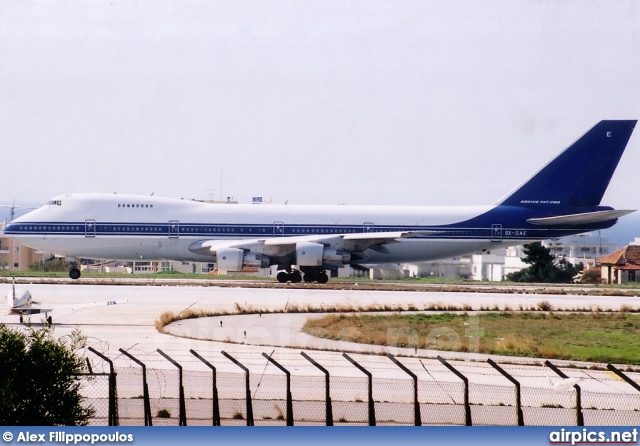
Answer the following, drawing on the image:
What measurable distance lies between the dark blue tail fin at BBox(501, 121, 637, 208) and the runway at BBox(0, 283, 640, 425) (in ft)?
46.5

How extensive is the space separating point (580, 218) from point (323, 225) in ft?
49.8

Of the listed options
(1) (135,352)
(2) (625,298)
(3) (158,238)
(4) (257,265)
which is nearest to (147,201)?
(3) (158,238)

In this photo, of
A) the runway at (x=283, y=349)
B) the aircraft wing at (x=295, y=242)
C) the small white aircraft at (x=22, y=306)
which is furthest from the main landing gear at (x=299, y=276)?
the small white aircraft at (x=22, y=306)

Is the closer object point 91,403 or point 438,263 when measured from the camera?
point 91,403

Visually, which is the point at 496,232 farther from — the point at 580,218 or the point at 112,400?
the point at 112,400

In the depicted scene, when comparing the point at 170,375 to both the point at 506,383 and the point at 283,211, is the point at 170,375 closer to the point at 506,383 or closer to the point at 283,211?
the point at 506,383

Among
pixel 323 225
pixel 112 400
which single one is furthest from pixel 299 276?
pixel 112 400

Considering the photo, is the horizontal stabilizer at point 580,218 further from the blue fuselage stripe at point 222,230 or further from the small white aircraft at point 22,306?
the small white aircraft at point 22,306

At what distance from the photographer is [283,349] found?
75.2 ft

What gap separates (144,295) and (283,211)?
15822 mm

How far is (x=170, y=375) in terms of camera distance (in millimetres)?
18094

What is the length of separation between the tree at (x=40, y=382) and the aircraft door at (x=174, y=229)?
36.1m

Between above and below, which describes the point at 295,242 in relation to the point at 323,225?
below

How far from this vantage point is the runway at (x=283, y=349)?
16.9 m
